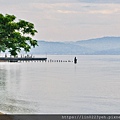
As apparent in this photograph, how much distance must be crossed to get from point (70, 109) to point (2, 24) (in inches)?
1184

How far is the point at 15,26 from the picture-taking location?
62719 mm

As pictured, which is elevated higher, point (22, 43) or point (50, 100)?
point (22, 43)

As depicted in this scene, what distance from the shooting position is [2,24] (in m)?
63.7

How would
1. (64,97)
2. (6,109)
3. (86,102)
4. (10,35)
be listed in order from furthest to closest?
(10,35), (64,97), (86,102), (6,109)

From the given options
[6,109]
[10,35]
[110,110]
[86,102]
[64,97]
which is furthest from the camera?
[10,35]

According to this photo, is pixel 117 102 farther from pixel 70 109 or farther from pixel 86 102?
pixel 70 109

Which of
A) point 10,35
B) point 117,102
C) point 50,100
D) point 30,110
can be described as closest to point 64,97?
point 50,100

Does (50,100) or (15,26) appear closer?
(50,100)

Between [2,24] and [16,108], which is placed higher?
[2,24]

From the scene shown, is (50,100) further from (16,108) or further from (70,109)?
(16,108)

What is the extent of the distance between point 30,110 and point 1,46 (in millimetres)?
31019

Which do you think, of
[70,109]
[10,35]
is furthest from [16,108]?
[10,35]

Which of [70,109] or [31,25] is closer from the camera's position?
[70,109]

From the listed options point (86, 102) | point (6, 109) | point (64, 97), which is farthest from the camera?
point (64, 97)
